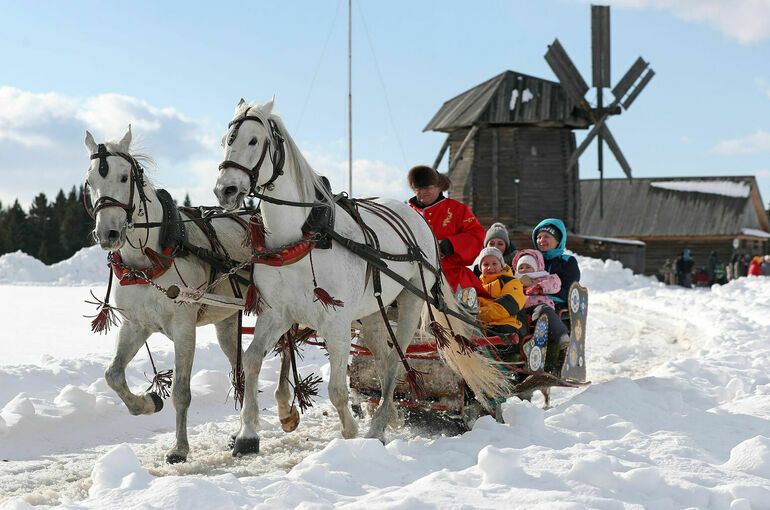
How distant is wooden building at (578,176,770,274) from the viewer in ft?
117

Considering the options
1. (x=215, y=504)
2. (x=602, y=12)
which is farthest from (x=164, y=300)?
(x=602, y=12)

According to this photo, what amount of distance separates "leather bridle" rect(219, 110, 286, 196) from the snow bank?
71.7ft

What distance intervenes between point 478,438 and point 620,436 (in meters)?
1.03

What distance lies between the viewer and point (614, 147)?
88.6 feet

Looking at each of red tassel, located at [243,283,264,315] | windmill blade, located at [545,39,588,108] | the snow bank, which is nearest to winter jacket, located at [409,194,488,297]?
red tassel, located at [243,283,264,315]

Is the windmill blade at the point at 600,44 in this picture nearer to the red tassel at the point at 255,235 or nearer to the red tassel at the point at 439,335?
the red tassel at the point at 439,335

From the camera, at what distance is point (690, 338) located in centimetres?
1158

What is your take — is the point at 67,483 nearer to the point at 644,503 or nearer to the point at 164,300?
the point at 164,300

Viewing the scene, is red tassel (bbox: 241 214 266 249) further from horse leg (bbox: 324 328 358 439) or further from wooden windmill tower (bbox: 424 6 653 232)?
wooden windmill tower (bbox: 424 6 653 232)

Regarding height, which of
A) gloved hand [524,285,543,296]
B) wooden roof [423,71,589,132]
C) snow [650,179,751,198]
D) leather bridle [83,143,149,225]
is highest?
wooden roof [423,71,589,132]

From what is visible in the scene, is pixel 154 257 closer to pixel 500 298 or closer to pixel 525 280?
pixel 500 298

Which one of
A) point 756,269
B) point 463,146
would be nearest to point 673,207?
point 756,269

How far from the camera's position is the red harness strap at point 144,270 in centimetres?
480

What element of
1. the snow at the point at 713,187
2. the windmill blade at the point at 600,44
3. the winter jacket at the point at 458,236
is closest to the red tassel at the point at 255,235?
the winter jacket at the point at 458,236
